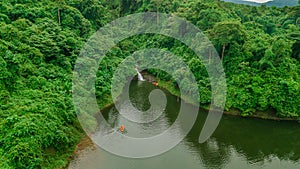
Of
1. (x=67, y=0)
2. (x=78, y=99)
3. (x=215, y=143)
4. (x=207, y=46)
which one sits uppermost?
(x=67, y=0)

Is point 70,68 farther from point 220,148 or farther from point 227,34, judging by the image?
point 227,34

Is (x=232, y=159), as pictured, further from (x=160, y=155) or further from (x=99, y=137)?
(x=99, y=137)

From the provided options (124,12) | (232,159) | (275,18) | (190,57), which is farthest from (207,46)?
(124,12)

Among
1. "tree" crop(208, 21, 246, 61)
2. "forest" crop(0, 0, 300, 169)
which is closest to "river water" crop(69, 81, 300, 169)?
"forest" crop(0, 0, 300, 169)

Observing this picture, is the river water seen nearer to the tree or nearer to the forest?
the forest

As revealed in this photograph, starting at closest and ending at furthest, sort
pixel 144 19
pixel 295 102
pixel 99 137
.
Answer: pixel 99 137 < pixel 295 102 < pixel 144 19

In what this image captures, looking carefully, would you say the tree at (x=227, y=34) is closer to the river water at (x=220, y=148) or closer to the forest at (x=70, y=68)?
the forest at (x=70, y=68)

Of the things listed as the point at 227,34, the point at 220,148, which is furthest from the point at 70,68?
the point at 227,34
